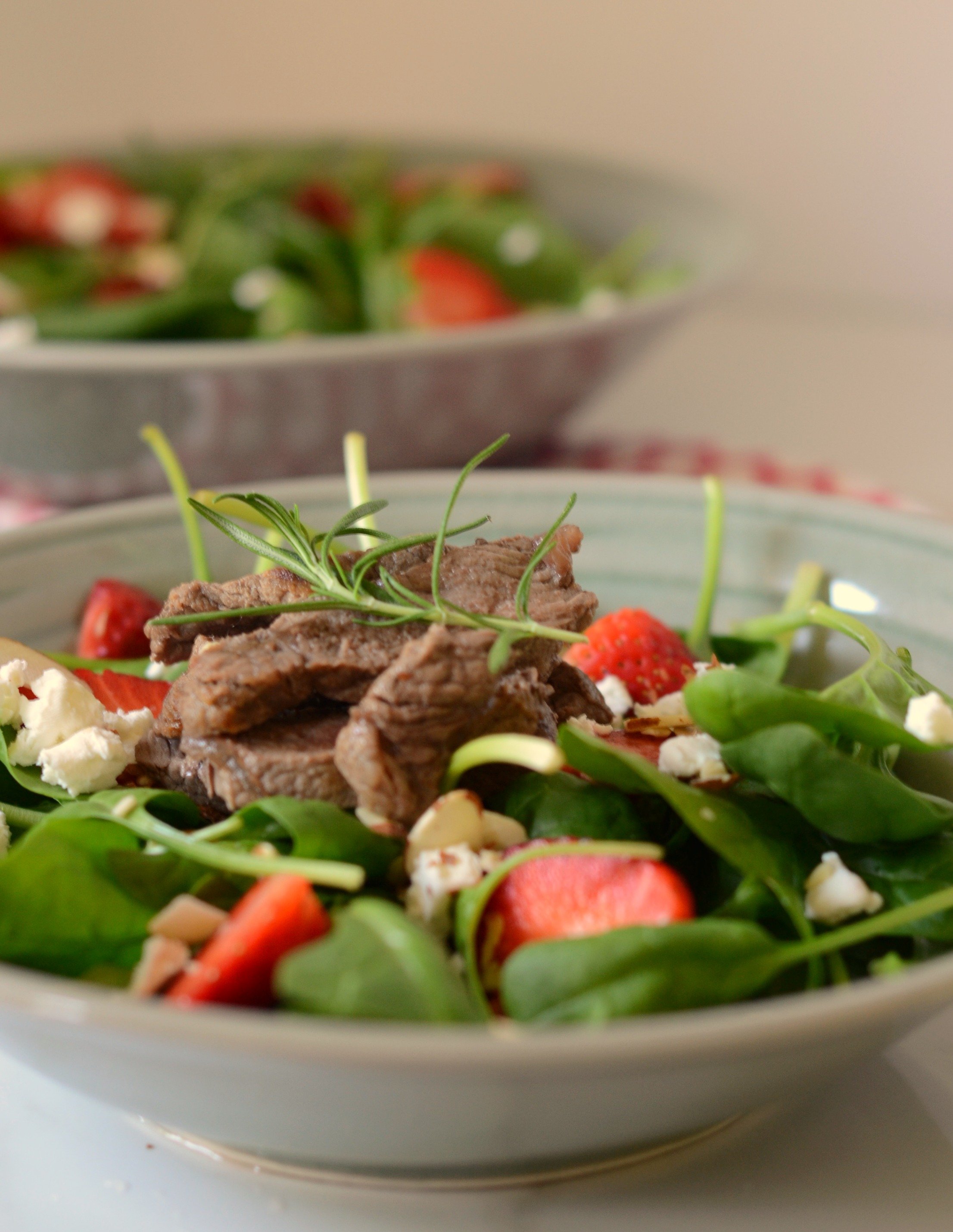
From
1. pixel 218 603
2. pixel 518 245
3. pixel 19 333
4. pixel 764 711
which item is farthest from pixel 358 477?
pixel 518 245

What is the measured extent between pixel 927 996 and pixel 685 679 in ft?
1.59

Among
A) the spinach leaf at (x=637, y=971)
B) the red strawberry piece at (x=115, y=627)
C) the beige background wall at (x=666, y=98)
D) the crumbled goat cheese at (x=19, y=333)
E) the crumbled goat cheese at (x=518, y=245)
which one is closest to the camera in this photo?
the spinach leaf at (x=637, y=971)

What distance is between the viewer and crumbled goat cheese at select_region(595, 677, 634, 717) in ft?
3.29

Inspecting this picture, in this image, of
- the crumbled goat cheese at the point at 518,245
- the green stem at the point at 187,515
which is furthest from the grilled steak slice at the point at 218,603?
the crumbled goat cheese at the point at 518,245

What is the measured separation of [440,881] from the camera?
73 centimetres

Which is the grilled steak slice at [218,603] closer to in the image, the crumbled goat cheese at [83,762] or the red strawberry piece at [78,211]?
the crumbled goat cheese at [83,762]

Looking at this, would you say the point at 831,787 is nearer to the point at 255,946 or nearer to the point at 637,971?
the point at 637,971

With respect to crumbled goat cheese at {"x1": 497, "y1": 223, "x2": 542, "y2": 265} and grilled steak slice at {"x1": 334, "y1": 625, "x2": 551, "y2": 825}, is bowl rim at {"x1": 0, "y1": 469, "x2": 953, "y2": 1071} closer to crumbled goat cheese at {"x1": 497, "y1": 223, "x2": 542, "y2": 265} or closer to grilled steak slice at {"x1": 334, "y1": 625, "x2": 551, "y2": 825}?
grilled steak slice at {"x1": 334, "y1": 625, "x2": 551, "y2": 825}

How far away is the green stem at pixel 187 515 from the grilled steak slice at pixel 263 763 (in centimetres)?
29

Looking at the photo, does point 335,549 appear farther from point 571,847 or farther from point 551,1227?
point 551,1227

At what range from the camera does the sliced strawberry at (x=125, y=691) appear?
99cm

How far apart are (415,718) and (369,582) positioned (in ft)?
0.49

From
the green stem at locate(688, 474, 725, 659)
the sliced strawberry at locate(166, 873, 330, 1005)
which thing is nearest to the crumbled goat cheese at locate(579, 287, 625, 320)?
the green stem at locate(688, 474, 725, 659)

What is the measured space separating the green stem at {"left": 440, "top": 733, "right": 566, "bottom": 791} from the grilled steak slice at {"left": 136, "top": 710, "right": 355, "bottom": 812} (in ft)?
0.21
